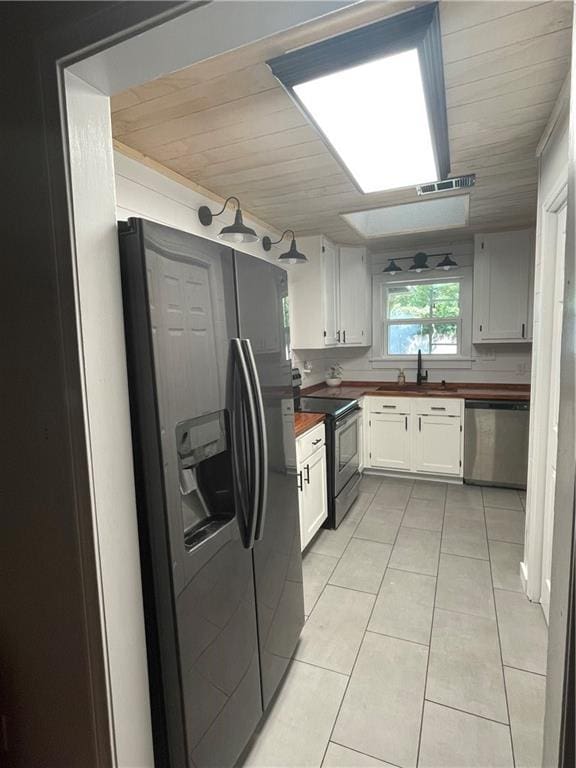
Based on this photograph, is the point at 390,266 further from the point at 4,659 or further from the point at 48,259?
the point at 4,659

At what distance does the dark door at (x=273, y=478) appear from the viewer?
1.39 metres

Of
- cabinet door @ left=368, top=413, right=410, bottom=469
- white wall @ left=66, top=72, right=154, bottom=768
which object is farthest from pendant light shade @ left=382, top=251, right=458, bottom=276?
white wall @ left=66, top=72, right=154, bottom=768

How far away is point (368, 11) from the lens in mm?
1133

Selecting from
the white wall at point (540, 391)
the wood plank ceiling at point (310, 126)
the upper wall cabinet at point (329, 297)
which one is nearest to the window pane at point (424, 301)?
the upper wall cabinet at point (329, 297)

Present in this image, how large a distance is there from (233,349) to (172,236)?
15.4 inches

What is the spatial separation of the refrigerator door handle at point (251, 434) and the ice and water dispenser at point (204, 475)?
3.2 inches

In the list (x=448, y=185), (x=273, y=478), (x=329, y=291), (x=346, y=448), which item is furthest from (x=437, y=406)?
(x=273, y=478)

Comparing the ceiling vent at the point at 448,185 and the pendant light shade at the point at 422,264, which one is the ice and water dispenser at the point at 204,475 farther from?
the pendant light shade at the point at 422,264

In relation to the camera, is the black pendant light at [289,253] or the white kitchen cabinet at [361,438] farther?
the white kitchen cabinet at [361,438]

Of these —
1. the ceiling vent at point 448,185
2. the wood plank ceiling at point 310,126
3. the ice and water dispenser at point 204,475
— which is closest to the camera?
the ice and water dispenser at point 204,475

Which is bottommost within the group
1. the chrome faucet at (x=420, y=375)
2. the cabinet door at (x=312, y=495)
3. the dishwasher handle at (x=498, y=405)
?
the cabinet door at (x=312, y=495)

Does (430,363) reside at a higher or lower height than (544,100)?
lower

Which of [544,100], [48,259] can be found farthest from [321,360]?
[48,259]

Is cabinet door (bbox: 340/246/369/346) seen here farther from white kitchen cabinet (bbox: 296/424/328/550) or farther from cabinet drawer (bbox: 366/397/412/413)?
white kitchen cabinet (bbox: 296/424/328/550)
